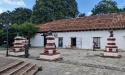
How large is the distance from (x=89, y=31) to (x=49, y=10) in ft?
59.5

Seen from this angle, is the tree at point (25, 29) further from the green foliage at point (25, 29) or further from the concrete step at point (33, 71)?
the concrete step at point (33, 71)

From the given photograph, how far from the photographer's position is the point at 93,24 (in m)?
29.2

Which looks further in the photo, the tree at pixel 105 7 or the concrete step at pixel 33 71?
the tree at pixel 105 7

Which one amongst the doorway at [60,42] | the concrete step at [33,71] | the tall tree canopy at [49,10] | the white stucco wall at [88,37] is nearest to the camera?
the concrete step at [33,71]

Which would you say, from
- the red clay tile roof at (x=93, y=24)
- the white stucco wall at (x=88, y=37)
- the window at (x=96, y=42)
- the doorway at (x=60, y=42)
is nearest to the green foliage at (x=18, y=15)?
the red clay tile roof at (x=93, y=24)

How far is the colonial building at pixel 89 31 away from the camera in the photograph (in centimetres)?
2659

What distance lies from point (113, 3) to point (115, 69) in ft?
131

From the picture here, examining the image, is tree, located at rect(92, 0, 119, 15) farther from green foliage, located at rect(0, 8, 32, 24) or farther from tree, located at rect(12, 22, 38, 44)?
tree, located at rect(12, 22, 38, 44)

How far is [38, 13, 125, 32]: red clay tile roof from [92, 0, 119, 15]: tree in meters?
19.1

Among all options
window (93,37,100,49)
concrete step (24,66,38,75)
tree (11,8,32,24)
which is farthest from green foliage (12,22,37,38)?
tree (11,8,32,24)

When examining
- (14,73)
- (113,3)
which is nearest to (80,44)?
(14,73)

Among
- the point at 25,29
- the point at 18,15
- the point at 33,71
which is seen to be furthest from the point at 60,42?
the point at 18,15

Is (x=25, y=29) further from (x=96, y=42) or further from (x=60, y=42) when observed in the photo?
(x=96, y=42)

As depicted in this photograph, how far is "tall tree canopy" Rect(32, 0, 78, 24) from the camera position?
45438 mm
